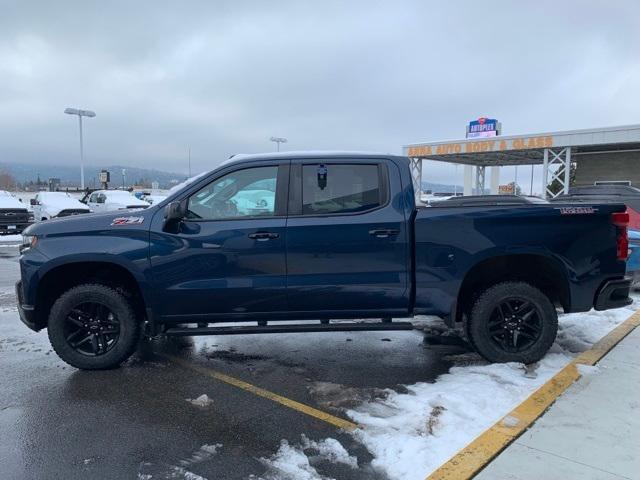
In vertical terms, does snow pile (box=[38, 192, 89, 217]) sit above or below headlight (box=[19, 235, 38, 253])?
above

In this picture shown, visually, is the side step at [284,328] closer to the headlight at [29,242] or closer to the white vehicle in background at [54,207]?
the headlight at [29,242]

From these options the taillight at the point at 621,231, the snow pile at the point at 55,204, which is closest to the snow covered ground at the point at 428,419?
the taillight at the point at 621,231

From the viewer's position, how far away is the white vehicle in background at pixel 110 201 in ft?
70.5

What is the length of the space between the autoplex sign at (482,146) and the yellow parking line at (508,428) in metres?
17.2

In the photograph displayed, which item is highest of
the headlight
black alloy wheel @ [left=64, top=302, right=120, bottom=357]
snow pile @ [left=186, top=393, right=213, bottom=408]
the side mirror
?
the side mirror

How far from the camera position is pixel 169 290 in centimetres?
452

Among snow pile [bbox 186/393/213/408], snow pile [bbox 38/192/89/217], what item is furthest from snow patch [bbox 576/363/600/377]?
snow pile [bbox 38/192/89/217]

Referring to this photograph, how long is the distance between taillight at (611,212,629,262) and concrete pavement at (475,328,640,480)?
1.10m

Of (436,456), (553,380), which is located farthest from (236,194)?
(553,380)

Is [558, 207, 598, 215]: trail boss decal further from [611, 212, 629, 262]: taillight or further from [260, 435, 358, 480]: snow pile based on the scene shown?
[260, 435, 358, 480]: snow pile

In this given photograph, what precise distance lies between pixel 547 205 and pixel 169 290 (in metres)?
3.45

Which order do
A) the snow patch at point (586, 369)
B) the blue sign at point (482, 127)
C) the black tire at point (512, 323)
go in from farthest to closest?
the blue sign at point (482, 127) → the black tire at point (512, 323) → the snow patch at point (586, 369)

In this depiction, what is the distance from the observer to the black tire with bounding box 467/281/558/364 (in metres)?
4.69

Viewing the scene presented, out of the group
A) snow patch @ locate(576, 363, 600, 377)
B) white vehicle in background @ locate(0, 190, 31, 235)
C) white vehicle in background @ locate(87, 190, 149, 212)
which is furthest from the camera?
white vehicle in background @ locate(87, 190, 149, 212)
